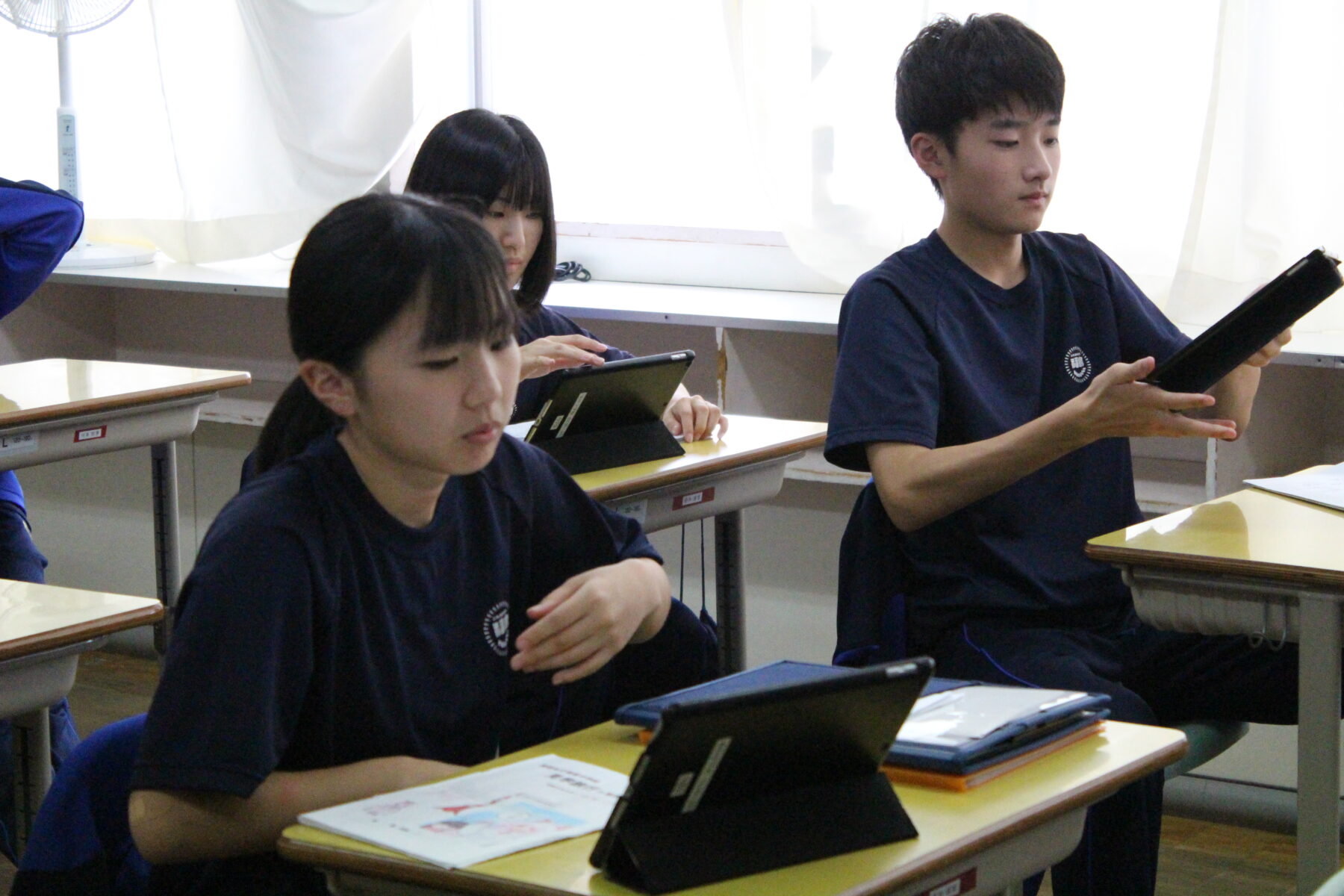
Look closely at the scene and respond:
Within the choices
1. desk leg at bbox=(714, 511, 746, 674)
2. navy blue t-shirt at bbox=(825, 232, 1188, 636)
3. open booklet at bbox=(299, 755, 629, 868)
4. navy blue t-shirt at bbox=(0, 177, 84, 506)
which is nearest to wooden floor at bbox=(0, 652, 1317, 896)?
desk leg at bbox=(714, 511, 746, 674)

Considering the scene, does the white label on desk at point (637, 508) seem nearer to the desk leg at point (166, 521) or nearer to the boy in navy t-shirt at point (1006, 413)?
the boy in navy t-shirt at point (1006, 413)

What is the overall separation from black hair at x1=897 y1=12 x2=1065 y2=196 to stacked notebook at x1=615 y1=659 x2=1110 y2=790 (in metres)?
0.91

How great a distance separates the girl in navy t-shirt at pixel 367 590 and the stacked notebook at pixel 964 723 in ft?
0.47

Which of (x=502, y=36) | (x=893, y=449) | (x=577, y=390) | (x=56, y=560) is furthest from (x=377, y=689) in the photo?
(x=56, y=560)

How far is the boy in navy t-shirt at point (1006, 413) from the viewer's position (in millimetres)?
1907

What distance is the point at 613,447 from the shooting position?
244 centimetres

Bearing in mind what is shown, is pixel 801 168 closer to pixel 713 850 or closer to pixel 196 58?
pixel 196 58

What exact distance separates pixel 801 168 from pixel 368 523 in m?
2.07

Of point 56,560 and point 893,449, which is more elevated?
point 893,449

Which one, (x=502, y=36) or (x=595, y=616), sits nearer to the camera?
(x=595, y=616)

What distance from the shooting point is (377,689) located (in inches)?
51.2

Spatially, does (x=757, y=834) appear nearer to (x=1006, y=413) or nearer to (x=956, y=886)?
(x=956, y=886)

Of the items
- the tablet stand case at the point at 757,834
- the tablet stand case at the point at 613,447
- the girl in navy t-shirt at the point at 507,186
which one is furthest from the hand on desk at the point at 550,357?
the tablet stand case at the point at 757,834

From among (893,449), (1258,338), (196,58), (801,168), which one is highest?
(196,58)
